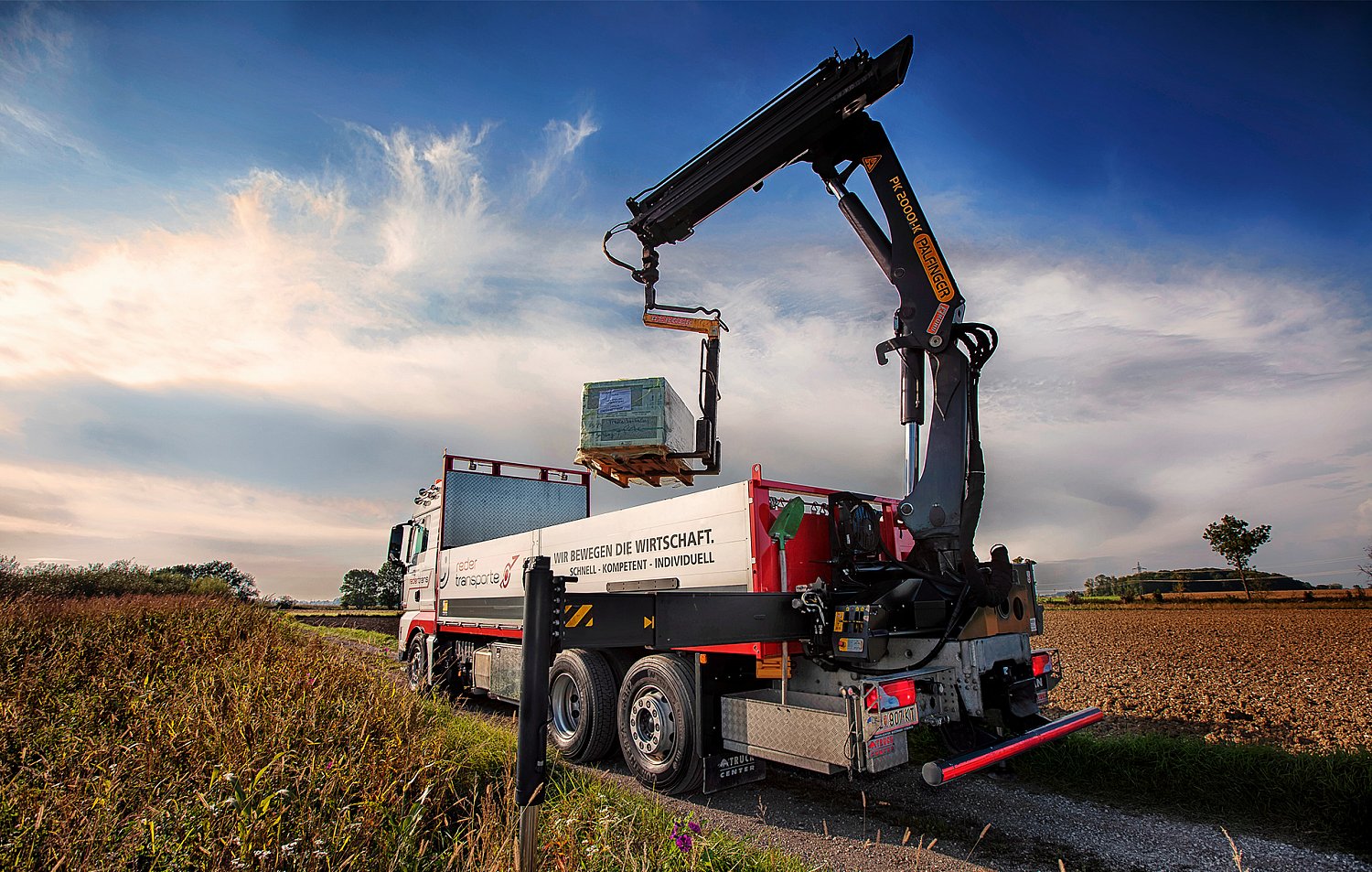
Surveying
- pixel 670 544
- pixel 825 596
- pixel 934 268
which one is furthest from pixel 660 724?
pixel 934 268

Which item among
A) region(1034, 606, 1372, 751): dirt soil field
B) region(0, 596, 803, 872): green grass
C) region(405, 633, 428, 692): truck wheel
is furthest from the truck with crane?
region(405, 633, 428, 692): truck wheel

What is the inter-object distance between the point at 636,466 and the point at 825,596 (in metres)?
4.87

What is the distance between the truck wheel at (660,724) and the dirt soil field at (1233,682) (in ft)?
15.8

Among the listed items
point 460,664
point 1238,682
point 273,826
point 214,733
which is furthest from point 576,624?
point 1238,682

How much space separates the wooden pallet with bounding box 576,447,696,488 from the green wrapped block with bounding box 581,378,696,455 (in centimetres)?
10

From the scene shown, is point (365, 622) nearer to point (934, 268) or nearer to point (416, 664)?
point (416, 664)

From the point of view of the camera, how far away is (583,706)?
264 inches

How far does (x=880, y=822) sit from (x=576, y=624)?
3.31 metres

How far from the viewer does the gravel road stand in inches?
170

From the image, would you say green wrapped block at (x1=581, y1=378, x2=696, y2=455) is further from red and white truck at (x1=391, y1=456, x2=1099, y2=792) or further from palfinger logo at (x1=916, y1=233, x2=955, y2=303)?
palfinger logo at (x1=916, y1=233, x2=955, y2=303)

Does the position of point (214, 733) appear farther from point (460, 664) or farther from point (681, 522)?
point (460, 664)

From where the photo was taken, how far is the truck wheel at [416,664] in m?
11.0

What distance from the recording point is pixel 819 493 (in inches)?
233

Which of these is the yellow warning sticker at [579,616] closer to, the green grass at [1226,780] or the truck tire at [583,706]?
the truck tire at [583,706]
